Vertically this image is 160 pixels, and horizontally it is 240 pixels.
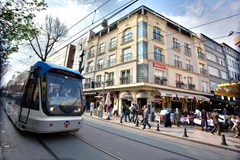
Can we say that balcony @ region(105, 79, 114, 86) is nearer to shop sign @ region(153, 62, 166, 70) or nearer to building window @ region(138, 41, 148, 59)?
building window @ region(138, 41, 148, 59)

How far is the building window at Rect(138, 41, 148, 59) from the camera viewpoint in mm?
19216

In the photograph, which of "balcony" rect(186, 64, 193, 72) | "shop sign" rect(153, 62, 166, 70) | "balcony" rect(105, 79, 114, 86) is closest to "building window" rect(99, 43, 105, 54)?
"balcony" rect(105, 79, 114, 86)

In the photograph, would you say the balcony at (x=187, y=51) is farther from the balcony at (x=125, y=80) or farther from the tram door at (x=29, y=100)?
the tram door at (x=29, y=100)

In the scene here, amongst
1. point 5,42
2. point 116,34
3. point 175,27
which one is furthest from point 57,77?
point 175,27

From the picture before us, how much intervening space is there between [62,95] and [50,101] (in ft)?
1.72

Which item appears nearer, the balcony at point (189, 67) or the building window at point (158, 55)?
the building window at point (158, 55)

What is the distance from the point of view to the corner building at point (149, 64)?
62.6 feet

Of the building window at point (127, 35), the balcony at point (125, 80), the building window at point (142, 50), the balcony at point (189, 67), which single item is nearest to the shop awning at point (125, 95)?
the balcony at point (125, 80)

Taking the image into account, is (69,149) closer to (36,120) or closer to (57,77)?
(36,120)

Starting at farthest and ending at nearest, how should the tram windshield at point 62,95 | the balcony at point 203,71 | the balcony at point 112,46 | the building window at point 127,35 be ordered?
the balcony at point 203,71
the balcony at point 112,46
the building window at point 127,35
the tram windshield at point 62,95

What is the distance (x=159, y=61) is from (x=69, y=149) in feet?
59.8

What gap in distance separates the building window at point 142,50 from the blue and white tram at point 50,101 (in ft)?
46.3

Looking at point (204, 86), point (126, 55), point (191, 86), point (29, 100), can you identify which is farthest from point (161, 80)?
point (29, 100)

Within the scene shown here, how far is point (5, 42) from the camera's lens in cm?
949
